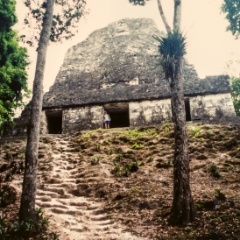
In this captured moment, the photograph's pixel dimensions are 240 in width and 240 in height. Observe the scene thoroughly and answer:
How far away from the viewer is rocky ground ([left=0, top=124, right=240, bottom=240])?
18.1 feet

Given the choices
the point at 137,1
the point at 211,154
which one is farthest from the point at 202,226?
the point at 137,1

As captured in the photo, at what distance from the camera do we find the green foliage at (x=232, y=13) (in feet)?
35.2

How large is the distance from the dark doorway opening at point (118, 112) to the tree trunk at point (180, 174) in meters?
7.07

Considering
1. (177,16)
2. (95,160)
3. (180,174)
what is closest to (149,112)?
(95,160)

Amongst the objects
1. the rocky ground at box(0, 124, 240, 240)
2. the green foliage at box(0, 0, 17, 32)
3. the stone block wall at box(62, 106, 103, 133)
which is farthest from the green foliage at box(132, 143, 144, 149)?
the green foliage at box(0, 0, 17, 32)

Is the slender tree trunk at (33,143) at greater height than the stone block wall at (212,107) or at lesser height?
lesser

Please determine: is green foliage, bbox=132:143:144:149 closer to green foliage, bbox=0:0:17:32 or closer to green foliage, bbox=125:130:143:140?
green foliage, bbox=125:130:143:140

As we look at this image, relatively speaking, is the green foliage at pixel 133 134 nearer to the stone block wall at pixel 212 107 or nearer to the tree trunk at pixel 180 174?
the stone block wall at pixel 212 107

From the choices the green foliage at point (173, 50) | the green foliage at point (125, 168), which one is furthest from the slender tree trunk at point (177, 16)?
the green foliage at point (125, 168)

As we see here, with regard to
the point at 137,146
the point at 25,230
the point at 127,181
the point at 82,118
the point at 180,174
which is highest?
the point at 82,118

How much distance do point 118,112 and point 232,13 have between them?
7.01 meters

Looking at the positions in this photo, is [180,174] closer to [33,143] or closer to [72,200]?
[72,200]

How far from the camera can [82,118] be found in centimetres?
1328

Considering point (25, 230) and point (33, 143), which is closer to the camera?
point (25, 230)
